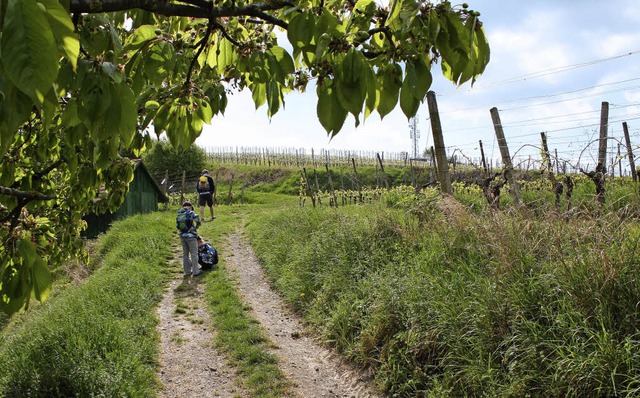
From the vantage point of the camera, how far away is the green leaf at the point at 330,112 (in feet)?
3.62

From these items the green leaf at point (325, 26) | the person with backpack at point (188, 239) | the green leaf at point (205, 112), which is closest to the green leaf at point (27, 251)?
the green leaf at point (205, 112)

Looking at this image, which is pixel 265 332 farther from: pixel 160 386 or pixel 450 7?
pixel 450 7

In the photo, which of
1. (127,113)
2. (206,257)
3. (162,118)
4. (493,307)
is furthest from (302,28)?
(206,257)

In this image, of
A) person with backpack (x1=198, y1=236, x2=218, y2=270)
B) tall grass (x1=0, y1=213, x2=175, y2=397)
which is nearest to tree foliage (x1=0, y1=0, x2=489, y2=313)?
tall grass (x1=0, y1=213, x2=175, y2=397)

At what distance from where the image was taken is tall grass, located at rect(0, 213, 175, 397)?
5.27m

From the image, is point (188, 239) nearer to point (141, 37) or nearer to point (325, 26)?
point (141, 37)

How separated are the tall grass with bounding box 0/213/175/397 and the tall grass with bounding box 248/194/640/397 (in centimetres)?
262

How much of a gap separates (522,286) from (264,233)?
31.9 feet

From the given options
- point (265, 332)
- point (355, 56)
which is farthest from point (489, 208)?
point (355, 56)

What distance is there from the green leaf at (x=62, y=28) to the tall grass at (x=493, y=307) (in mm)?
3922

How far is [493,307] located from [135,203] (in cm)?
1985

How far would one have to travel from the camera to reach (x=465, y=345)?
457 centimetres

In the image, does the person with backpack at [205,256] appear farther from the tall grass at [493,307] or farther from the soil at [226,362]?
the tall grass at [493,307]

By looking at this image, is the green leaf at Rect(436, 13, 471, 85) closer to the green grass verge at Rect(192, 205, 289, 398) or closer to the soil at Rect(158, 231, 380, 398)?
the soil at Rect(158, 231, 380, 398)
